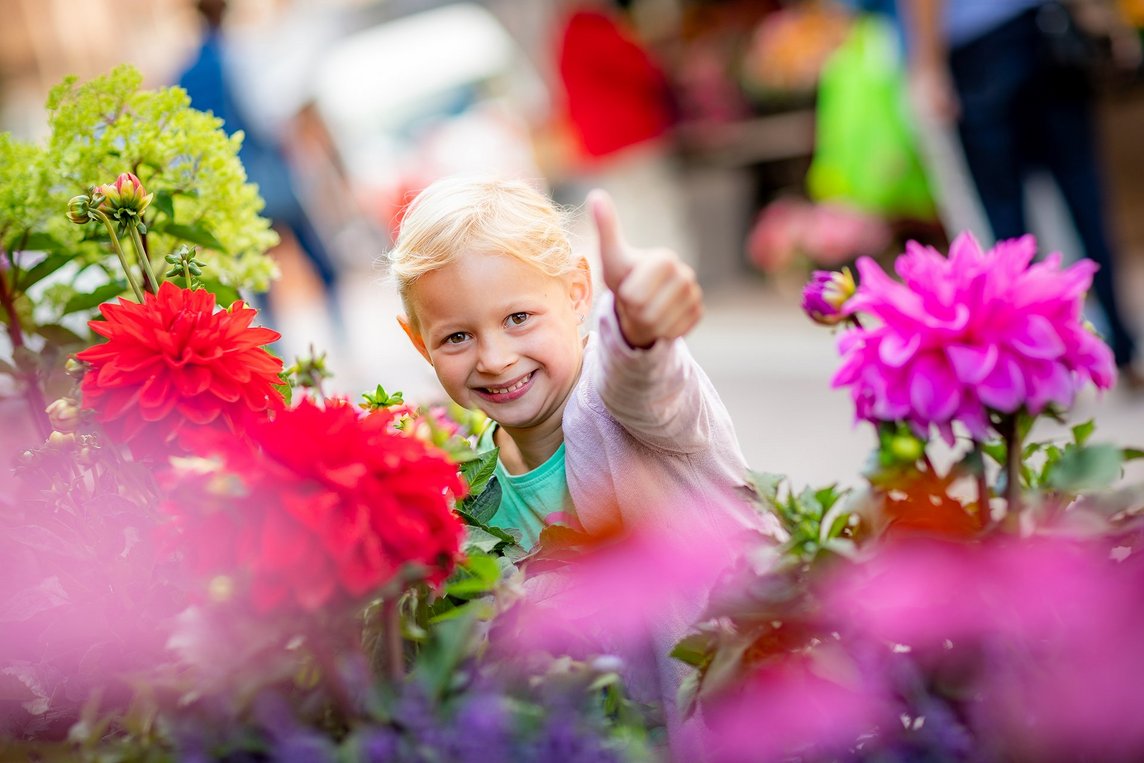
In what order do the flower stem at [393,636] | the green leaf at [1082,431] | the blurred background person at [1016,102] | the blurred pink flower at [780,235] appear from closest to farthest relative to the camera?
the flower stem at [393,636]
the green leaf at [1082,431]
the blurred background person at [1016,102]
the blurred pink flower at [780,235]

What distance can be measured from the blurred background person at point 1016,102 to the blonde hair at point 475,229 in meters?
2.25

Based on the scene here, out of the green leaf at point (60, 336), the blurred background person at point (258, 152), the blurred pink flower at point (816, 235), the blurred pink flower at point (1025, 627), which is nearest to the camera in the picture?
the blurred pink flower at point (1025, 627)

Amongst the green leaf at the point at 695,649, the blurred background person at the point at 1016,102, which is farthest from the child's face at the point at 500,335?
the blurred background person at the point at 1016,102

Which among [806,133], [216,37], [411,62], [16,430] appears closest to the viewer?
[16,430]

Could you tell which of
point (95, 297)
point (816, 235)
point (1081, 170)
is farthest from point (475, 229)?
point (816, 235)

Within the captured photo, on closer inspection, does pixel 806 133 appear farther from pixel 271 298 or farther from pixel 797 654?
pixel 797 654

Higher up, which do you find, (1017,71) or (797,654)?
(1017,71)

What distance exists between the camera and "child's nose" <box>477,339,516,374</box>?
4.64 feet

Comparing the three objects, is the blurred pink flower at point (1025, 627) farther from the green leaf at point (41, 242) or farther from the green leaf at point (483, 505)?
the green leaf at point (41, 242)

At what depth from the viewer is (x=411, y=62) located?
1055 cm

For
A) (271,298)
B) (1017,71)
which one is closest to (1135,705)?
(1017,71)

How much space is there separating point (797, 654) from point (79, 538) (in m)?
0.70

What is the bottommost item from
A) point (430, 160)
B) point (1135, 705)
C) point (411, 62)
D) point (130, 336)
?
point (1135, 705)

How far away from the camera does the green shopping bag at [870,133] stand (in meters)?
4.72
